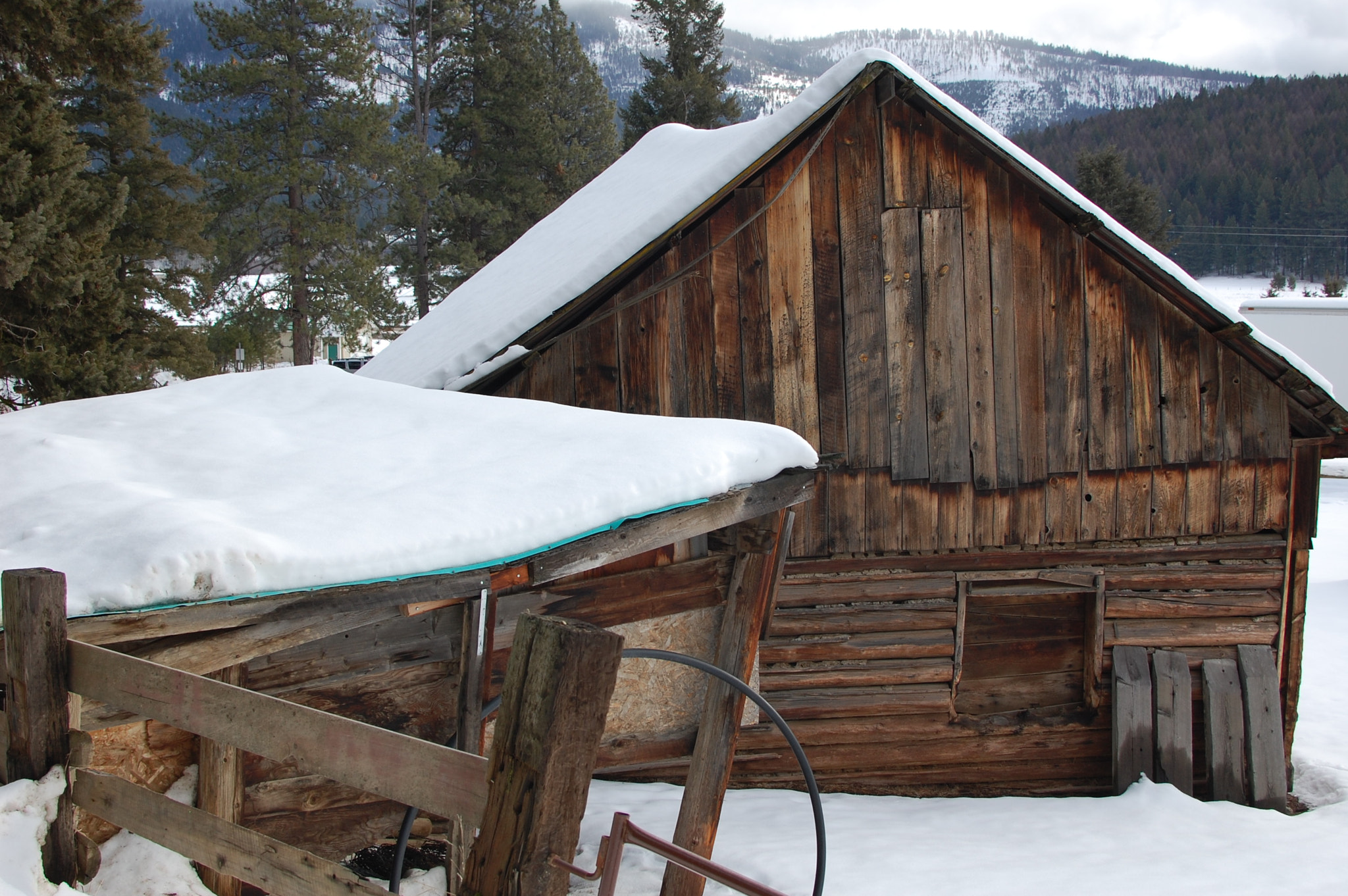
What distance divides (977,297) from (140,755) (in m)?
6.20

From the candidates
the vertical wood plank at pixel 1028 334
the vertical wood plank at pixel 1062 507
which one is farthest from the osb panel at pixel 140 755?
the vertical wood plank at pixel 1062 507

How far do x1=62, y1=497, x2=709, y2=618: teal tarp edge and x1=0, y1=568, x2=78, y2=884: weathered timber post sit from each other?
0.27 ft

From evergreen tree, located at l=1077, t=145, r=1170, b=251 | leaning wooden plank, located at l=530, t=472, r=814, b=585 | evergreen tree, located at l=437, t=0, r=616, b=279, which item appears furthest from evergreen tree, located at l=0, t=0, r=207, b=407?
evergreen tree, located at l=1077, t=145, r=1170, b=251

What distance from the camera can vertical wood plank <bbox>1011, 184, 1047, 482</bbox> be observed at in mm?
7074

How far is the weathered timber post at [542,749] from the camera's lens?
1.73 m

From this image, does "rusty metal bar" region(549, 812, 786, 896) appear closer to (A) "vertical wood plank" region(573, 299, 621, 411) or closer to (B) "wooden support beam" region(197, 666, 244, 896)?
(B) "wooden support beam" region(197, 666, 244, 896)

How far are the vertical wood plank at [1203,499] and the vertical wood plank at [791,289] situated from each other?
10.9 ft

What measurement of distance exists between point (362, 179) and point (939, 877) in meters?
28.4

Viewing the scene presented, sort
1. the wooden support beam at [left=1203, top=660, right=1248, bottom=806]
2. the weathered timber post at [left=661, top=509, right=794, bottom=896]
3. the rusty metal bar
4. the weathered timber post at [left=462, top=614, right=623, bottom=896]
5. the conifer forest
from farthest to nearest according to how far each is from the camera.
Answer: the conifer forest → the wooden support beam at [left=1203, top=660, right=1248, bottom=806] → the weathered timber post at [left=661, top=509, right=794, bottom=896] → the rusty metal bar → the weathered timber post at [left=462, top=614, right=623, bottom=896]

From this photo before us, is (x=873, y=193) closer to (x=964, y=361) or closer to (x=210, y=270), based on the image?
(x=964, y=361)

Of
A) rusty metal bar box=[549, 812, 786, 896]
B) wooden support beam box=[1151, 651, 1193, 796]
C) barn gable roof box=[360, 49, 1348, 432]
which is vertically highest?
barn gable roof box=[360, 49, 1348, 432]

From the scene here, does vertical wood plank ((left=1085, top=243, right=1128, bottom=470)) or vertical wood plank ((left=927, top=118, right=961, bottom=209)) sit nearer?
vertical wood plank ((left=927, top=118, right=961, bottom=209))

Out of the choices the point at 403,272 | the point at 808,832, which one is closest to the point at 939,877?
the point at 808,832

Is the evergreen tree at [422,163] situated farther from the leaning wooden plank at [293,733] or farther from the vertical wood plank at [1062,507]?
the leaning wooden plank at [293,733]
